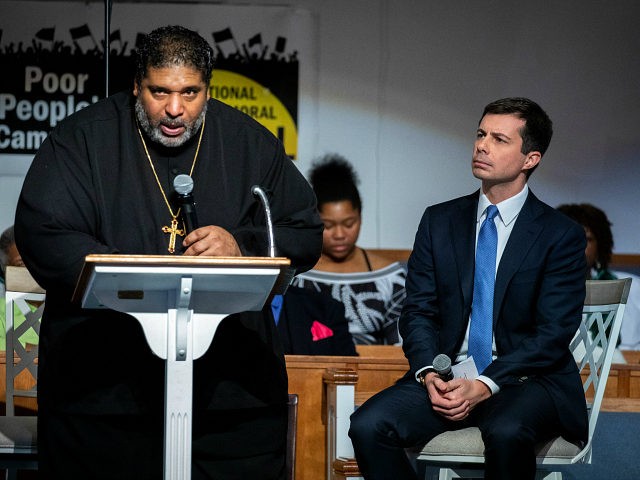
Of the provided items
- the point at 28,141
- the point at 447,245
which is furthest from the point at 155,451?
the point at 28,141

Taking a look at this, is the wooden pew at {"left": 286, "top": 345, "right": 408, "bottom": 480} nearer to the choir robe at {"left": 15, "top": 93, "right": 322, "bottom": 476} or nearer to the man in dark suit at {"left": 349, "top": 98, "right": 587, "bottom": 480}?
the man in dark suit at {"left": 349, "top": 98, "right": 587, "bottom": 480}

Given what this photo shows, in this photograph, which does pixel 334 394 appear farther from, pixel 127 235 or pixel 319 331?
pixel 127 235


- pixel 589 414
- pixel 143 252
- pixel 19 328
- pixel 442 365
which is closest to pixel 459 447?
pixel 442 365

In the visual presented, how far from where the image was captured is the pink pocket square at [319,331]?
461cm

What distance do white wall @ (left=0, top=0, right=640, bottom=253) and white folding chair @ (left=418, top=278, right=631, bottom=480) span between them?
320 cm

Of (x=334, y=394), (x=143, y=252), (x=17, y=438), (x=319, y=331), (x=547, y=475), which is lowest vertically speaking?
(x=547, y=475)

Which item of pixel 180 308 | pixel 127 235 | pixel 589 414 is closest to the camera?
pixel 180 308

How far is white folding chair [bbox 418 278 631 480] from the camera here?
342cm

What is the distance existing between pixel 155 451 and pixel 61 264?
0.58 metres

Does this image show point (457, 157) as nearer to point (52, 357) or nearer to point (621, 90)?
point (621, 90)

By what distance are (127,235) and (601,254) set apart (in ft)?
12.6

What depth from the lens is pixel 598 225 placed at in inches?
242

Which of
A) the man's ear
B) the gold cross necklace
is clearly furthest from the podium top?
the man's ear

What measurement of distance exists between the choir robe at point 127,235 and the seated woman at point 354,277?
7.71 ft
